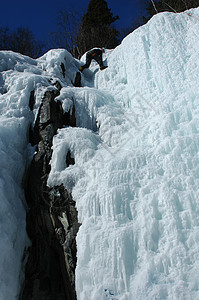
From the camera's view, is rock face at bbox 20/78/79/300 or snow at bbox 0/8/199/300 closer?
snow at bbox 0/8/199/300

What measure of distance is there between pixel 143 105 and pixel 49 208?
99.9 inches

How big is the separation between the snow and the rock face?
15 cm

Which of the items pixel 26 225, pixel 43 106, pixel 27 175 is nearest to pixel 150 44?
pixel 43 106

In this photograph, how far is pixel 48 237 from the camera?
3285 mm

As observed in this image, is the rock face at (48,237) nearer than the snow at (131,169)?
No

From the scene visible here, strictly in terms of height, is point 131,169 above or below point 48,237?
above

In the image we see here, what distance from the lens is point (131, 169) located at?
323 centimetres

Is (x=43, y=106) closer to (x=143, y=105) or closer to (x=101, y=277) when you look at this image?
(x=143, y=105)

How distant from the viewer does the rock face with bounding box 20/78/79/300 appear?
9.73 ft

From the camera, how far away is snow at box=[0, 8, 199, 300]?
2.43 meters

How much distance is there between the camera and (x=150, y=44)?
198 inches

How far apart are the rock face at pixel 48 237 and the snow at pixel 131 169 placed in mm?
155

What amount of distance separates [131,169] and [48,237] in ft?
5.13

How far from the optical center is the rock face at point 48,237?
2.96 meters
